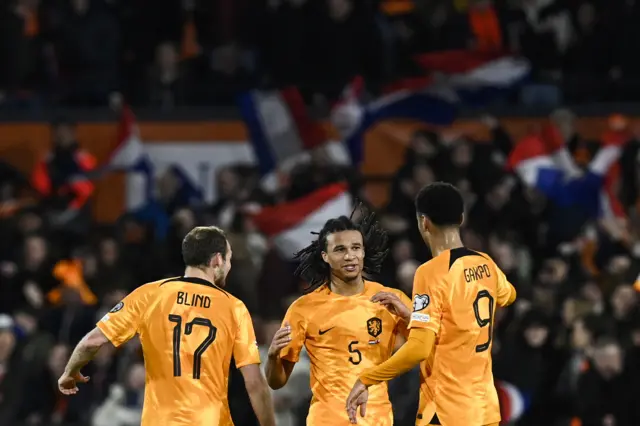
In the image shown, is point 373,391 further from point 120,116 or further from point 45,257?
point 120,116

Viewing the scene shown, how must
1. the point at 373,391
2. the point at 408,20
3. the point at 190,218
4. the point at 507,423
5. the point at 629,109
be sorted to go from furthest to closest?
the point at 408,20, the point at 629,109, the point at 190,218, the point at 507,423, the point at 373,391

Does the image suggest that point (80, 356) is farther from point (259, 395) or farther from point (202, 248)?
point (259, 395)

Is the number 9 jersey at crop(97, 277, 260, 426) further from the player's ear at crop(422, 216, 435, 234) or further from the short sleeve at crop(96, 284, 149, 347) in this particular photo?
the player's ear at crop(422, 216, 435, 234)

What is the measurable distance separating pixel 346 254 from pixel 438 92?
331 inches

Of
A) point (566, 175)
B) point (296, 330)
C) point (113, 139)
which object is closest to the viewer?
point (296, 330)

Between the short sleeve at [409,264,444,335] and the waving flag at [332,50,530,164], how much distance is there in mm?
8528

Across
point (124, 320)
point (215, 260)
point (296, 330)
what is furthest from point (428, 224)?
point (124, 320)

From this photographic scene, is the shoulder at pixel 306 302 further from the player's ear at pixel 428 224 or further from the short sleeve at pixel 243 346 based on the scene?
the player's ear at pixel 428 224

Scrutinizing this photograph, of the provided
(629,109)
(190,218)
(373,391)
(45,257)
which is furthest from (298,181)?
(373,391)

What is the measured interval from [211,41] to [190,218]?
4.09 metres

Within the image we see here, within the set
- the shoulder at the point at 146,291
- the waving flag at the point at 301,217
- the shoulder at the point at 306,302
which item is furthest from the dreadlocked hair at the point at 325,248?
the waving flag at the point at 301,217

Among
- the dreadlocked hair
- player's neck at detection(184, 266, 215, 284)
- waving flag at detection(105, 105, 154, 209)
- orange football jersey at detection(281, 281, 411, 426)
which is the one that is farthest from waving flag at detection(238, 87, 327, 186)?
player's neck at detection(184, 266, 215, 284)

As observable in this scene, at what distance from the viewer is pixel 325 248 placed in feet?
32.0

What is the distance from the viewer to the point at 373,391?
31.2 feet
